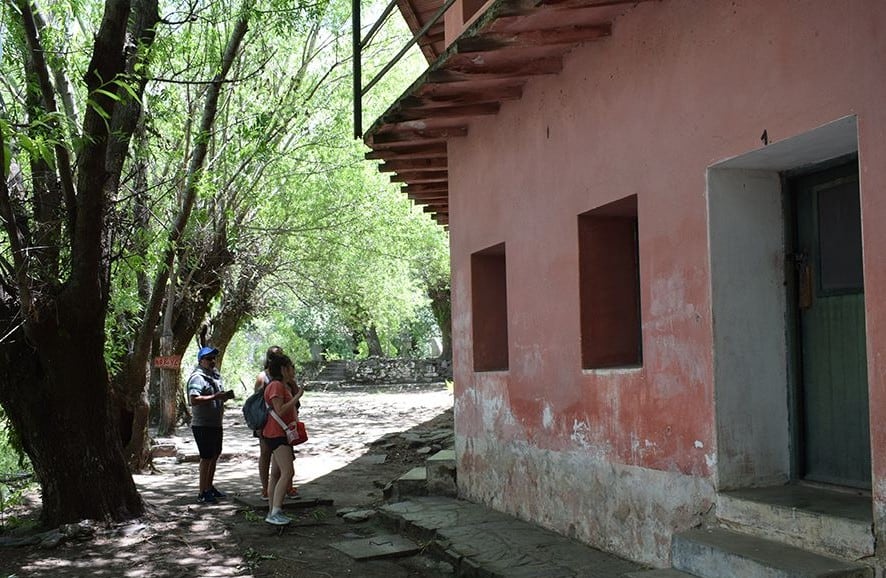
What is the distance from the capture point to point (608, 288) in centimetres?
670

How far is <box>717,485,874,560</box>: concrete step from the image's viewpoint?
4.09 m

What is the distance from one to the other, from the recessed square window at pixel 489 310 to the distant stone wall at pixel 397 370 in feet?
90.8

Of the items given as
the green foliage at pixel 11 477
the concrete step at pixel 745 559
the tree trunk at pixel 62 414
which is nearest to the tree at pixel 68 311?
the tree trunk at pixel 62 414

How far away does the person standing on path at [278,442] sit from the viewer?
8305 millimetres

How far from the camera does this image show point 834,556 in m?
4.18

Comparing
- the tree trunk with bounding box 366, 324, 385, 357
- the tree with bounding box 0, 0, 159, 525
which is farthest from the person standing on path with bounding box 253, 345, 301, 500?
the tree trunk with bounding box 366, 324, 385, 357

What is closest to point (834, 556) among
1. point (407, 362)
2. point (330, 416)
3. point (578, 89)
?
point (578, 89)

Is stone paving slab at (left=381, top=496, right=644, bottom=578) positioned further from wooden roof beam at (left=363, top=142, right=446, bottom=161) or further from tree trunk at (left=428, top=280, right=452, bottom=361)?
tree trunk at (left=428, top=280, right=452, bottom=361)

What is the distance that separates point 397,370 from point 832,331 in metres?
32.9

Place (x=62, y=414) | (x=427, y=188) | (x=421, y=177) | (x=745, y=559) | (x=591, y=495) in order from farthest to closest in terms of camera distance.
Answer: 1. (x=427, y=188)
2. (x=421, y=177)
3. (x=62, y=414)
4. (x=591, y=495)
5. (x=745, y=559)

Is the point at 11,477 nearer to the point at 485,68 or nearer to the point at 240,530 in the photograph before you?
the point at 240,530

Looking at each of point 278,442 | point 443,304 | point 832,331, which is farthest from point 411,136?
point 443,304

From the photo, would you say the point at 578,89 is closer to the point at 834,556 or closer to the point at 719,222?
the point at 719,222

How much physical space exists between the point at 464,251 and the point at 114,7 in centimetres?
389
